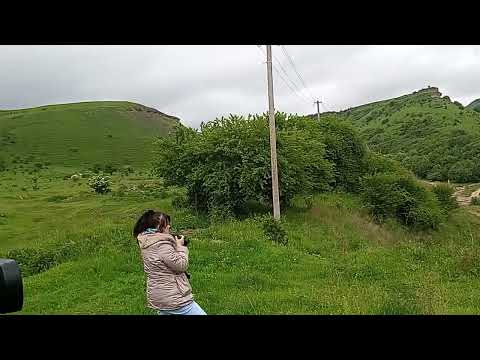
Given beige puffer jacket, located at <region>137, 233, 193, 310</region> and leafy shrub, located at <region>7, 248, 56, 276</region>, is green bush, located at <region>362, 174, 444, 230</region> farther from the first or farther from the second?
beige puffer jacket, located at <region>137, 233, 193, 310</region>

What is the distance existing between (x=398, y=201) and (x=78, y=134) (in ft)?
283

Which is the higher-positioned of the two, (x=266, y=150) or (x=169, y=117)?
(x=169, y=117)

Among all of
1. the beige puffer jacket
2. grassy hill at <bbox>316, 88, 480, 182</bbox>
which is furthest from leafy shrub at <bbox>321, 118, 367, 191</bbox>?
the beige puffer jacket

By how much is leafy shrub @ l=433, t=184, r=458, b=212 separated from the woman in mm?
36564

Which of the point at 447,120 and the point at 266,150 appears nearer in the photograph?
the point at 266,150

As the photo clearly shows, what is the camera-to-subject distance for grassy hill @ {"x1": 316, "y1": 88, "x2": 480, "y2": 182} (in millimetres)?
70062

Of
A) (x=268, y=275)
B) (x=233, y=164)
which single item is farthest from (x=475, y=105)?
(x=268, y=275)

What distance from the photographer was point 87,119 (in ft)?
395
